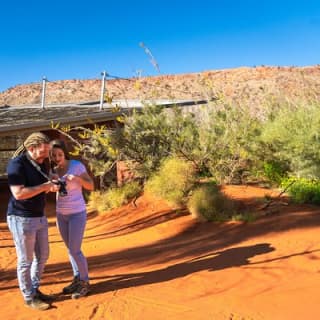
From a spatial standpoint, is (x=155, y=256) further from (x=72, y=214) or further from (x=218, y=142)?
(x=218, y=142)

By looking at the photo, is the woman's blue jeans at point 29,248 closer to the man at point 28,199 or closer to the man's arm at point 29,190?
the man at point 28,199

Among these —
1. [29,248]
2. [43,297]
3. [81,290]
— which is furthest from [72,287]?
[29,248]

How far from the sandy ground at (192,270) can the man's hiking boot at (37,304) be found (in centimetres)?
6

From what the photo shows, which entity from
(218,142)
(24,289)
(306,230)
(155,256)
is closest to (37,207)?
(24,289)

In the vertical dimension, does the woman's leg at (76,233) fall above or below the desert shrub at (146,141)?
below

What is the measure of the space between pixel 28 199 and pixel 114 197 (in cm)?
666

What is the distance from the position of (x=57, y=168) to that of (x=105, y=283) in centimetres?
162

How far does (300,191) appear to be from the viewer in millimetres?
8828

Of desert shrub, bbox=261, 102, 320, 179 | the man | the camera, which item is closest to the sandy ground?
the man

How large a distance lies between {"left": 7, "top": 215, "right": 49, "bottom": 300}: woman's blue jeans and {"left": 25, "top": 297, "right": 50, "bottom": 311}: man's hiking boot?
0.16ft

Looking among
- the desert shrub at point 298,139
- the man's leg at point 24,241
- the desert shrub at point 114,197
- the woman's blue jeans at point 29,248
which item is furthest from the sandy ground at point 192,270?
the desert shrub at point 114,197

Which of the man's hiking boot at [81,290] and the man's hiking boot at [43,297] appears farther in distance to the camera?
the man's hiking boot at [81,290]

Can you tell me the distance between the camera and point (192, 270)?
232 inches

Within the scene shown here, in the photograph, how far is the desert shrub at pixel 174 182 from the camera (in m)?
9.54
